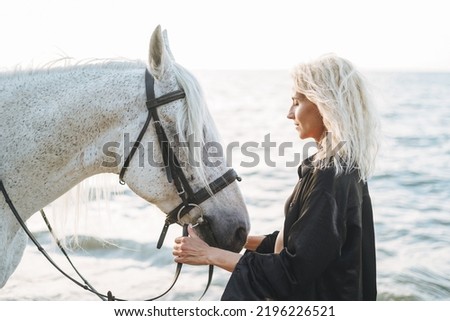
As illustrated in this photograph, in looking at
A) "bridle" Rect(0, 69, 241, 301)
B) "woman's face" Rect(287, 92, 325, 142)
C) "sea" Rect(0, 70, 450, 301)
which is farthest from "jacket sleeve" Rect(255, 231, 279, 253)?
"woman's face" Rect(287, 92, 325, 142)

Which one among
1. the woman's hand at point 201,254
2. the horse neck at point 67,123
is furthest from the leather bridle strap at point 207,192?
the horse neck at point 67,123

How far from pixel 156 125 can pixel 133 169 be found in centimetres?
25

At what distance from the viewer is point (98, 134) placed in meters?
2.68

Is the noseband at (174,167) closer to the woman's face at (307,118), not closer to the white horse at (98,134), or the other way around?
the white horse at (98,134)

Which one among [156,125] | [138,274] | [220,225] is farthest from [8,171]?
[138,274]

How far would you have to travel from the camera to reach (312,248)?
2393 millimetres

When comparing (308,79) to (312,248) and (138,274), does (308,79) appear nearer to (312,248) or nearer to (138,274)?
(312,248)

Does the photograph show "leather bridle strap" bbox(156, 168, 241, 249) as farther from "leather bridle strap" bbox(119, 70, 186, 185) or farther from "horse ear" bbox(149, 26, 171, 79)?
"horse ear" bbox(149, 26, 171, 79)

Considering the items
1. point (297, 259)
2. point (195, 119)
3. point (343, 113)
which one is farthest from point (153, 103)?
point (297, 259)

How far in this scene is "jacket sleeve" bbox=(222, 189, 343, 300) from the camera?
93.9 inches

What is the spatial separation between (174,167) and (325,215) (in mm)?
768

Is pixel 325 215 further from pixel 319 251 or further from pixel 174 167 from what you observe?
pixel 174 167

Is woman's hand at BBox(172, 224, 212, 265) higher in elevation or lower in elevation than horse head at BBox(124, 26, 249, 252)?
lower
